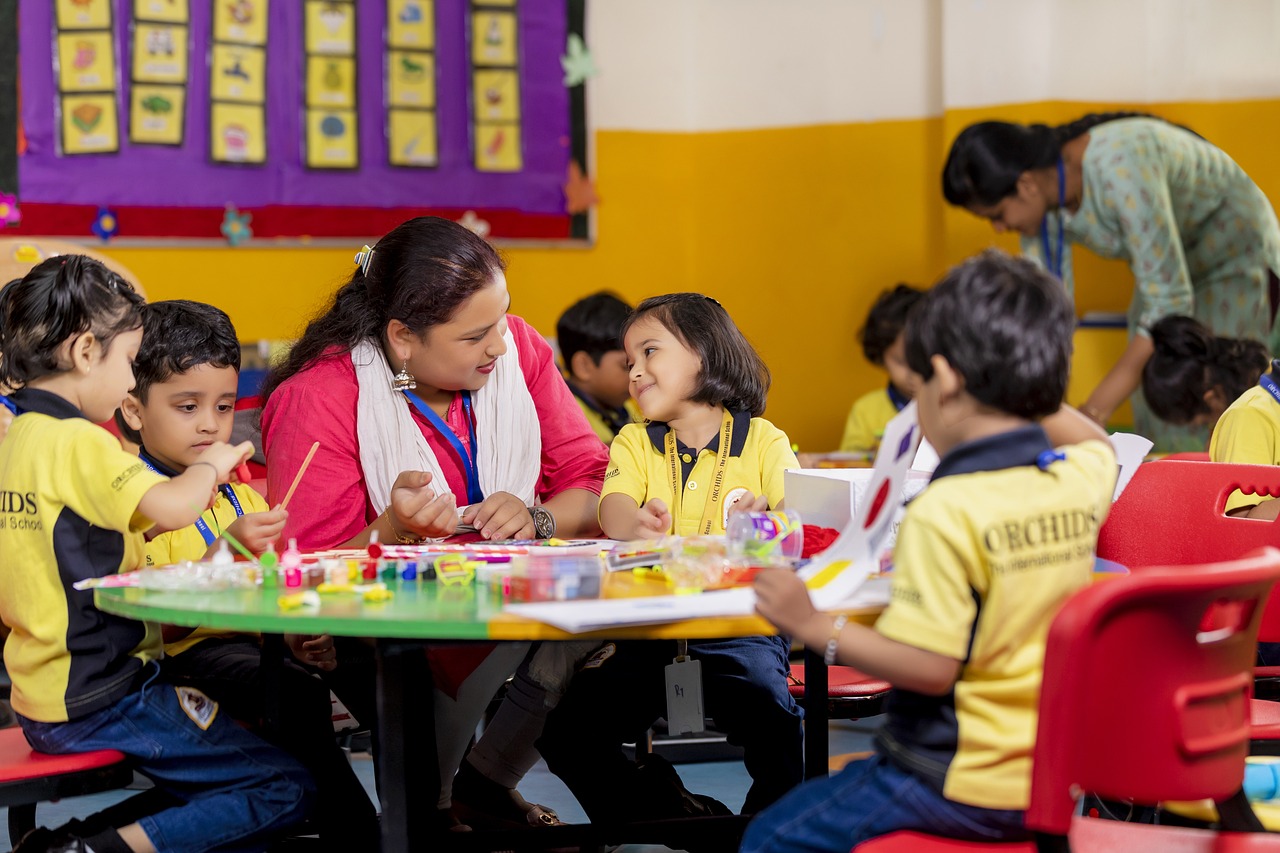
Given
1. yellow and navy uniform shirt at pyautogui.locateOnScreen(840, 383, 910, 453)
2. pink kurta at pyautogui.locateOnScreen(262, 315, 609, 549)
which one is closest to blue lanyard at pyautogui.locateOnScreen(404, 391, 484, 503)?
pink kurta at pyautogui.locateOnScreen(262, 315, 609, 549)

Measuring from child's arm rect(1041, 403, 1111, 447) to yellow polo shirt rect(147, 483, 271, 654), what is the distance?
4.64 ft

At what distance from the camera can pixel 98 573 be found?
2043 millimetres

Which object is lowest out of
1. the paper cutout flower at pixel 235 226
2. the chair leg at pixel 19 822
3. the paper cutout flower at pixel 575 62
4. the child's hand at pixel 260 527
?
the chair leg at pixel 19 822

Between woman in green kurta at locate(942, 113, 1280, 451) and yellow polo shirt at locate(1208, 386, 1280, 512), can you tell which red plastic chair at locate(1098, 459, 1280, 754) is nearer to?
yellow polo shirt at locate(1208, 386, 1280, 512)

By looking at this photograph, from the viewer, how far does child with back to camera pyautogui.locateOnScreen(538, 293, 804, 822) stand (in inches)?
94.6

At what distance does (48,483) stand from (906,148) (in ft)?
14.4

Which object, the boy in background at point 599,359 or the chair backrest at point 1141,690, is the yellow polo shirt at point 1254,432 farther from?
the boy in background at point 599,359

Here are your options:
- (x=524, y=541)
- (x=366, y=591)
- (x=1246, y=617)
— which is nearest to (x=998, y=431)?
(x=1246, y=617)

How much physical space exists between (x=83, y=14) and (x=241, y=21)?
556mm

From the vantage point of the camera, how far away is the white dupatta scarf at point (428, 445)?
264 cm

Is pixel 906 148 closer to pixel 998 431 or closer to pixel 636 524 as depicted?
pixel 636 524

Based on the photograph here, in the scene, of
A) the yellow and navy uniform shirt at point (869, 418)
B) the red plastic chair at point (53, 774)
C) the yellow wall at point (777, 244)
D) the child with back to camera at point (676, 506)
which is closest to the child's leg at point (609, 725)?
the child with back to camera at point (676, 506)

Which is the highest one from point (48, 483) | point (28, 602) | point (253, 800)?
point (48, 483)

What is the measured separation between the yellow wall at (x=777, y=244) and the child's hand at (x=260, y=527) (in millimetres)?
3431
